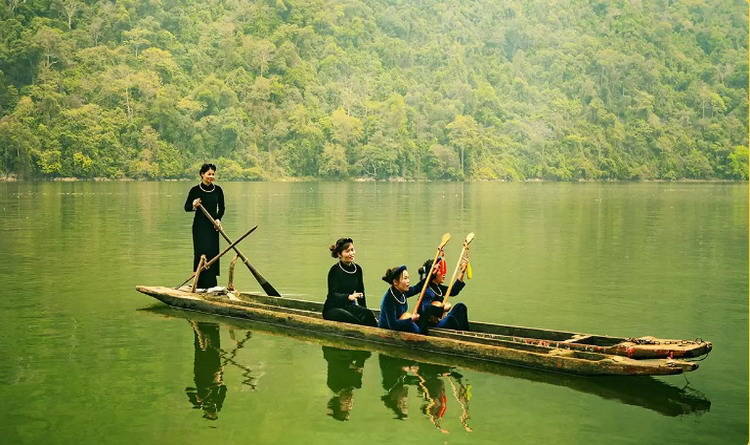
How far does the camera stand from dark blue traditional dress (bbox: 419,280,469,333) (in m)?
10.9

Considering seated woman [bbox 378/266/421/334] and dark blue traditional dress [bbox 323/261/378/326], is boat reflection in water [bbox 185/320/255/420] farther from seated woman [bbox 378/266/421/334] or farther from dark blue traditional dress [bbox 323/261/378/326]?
seated woman [bbox 378/266/421/334]

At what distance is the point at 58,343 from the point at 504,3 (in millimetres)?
149741

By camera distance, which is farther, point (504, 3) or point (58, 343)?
point (504, 3)

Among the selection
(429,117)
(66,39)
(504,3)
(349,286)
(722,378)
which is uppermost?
(504,3)

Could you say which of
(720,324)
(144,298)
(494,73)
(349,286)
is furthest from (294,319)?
(494,73)

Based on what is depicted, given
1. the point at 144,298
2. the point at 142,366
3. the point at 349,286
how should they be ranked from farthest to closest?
1. the point at 144,298
2. the point at 349,286
3. the point at 142,366

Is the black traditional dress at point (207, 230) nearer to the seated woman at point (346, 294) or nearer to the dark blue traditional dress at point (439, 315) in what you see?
the seated woman at point (346, 294)

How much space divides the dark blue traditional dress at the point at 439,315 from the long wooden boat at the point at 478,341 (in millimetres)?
157

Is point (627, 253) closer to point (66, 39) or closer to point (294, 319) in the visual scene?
point (294, 319)

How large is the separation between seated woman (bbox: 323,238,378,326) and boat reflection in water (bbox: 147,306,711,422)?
28 cm

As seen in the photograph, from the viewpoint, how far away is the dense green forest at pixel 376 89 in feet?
338

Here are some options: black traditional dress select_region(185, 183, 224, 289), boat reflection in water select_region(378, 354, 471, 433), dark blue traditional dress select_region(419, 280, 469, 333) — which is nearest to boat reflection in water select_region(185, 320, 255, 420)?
black traditional dress select_region(185, 183, 224, 289)

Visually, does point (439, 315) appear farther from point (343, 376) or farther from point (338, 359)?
point (343, 376)

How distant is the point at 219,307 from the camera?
13195 mm
